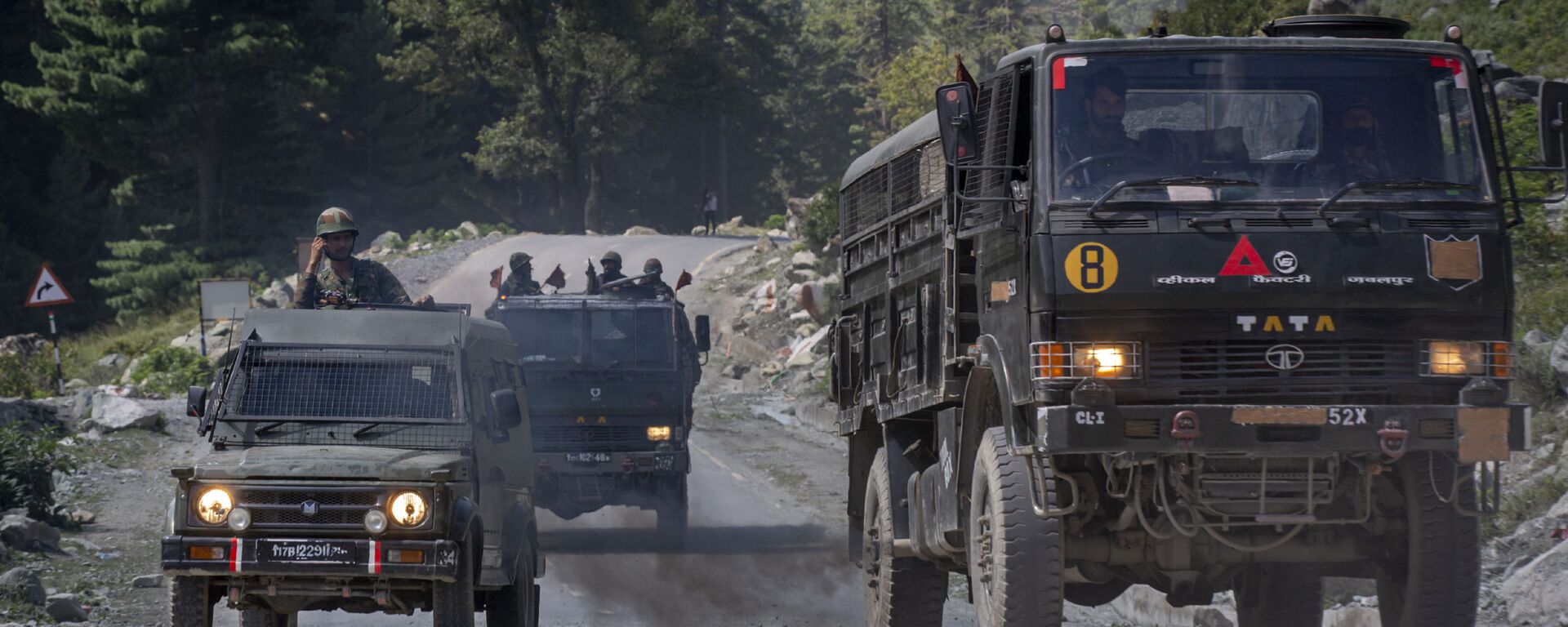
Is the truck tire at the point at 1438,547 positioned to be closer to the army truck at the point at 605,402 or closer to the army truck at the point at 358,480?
the army truck at the point at 358,480

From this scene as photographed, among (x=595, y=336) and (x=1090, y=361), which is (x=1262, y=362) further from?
(x=595, y=336)

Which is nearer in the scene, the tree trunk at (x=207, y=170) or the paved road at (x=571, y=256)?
the paved road at (x=571, y=256)

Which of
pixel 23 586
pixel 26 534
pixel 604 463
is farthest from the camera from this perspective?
pixel 604 463

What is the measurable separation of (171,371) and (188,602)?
25668 mm

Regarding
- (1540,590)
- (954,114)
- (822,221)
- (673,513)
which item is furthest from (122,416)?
(1540,590)

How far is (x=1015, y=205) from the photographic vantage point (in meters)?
7.50

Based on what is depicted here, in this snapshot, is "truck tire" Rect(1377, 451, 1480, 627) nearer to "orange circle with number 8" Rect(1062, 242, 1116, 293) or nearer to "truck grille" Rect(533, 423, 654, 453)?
"orange circle with number 8" Rect(1062, 242, 1116, 293)

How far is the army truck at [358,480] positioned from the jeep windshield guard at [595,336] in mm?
5425

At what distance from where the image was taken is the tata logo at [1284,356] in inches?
278

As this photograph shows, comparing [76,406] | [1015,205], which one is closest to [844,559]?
[1015,205]

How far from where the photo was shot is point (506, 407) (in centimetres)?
925

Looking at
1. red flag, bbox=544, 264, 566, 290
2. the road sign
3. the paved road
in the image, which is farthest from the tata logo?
the paved road

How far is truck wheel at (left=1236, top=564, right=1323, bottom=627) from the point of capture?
29.9ft

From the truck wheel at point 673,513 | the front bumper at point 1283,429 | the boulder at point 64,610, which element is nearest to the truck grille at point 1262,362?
the front bumper at point 1283,429
